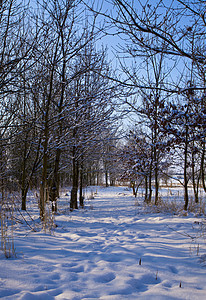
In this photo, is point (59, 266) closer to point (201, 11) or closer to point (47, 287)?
point (47, 287)

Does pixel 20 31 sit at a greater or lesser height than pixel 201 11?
greater

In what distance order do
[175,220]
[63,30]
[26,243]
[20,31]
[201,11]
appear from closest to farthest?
1. [201,11]
2. [26,243]
3. [20,31]
4. [175,220]
5. [63,30]

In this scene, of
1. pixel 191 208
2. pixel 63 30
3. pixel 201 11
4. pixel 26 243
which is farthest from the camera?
pixel 191 208

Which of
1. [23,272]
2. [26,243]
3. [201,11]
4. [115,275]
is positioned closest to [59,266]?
[23,272]

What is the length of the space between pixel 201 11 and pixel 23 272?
142 inches

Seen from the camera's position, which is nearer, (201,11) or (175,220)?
(201,11)

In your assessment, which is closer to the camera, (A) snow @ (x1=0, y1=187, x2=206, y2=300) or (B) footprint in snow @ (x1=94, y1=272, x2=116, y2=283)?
(A) snow @ (x1=0, y1=187, x2=206, y2=300)

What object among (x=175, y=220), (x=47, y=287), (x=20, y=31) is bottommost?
(x=175, y=220)

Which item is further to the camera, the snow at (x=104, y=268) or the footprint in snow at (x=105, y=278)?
the footprint in snow at (x=105, y=278)

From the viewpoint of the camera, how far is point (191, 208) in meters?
6.15

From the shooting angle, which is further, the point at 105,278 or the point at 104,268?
the point at 104,268

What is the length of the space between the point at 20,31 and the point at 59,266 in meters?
4.75

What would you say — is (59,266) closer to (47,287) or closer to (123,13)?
(47,287)

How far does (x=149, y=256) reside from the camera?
2.70 meters
